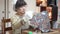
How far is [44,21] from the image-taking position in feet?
5.28

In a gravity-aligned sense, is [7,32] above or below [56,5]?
below

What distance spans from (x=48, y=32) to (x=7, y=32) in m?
0.52

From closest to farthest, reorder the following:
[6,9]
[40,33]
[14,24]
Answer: [14,24], [40,33], [6,9]

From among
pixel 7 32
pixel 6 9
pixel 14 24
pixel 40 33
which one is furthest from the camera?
pixel 6 9

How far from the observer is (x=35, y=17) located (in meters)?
1.62

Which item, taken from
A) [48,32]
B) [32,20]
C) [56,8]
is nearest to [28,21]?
[32,20]

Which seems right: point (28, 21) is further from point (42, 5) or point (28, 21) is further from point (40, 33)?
point (42, 5)

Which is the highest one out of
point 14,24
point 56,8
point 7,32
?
point 56,8

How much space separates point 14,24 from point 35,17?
12.1 inches

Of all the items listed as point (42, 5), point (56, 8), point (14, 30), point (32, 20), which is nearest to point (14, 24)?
point (14, 30)

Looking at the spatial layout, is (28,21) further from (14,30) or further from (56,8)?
(56,8)

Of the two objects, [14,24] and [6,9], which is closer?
[14,24]

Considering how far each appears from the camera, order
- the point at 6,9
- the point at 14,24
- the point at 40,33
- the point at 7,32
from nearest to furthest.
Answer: the point at 14,24, the point at 40,33, the point at 7,32, the point at 6,9

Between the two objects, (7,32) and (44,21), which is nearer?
(44,21)
